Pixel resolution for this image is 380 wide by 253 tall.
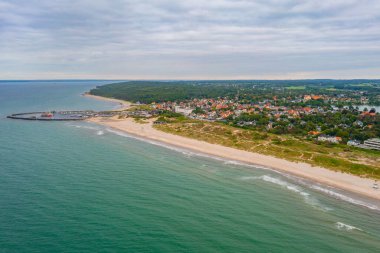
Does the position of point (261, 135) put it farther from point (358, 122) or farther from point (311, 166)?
point (358, 122)

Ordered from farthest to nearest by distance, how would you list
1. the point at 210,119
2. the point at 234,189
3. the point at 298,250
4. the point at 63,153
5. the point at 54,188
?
the point at 210,119 → the point at 63,153 → the point at 234,189 → the point at 54,188 → the point at 298,250

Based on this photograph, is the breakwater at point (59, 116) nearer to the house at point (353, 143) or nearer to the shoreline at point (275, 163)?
the shoreline at point (275, 163)

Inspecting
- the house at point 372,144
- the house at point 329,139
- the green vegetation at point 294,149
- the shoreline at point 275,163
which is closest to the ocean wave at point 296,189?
the shoreline at point 275,163

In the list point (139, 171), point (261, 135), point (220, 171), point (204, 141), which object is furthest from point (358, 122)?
point (139, 171)

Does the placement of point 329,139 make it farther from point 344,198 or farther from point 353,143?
point 344,198

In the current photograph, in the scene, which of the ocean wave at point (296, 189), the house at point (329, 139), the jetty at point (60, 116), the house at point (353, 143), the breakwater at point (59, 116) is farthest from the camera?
the jetty at point (60, 116)

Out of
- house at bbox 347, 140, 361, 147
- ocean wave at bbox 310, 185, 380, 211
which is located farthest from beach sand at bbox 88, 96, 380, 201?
house at bbox 347, 140, 361, 147

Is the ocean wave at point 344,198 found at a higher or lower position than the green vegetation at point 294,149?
lower

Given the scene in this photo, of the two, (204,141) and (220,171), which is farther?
(204,141)
